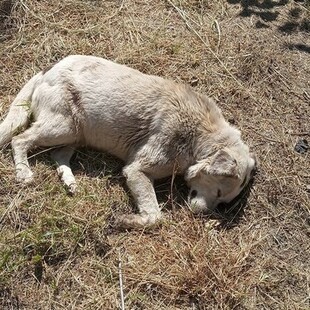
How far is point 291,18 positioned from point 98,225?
13.3 ft

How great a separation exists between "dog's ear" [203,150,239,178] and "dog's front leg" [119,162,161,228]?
0.57 metres

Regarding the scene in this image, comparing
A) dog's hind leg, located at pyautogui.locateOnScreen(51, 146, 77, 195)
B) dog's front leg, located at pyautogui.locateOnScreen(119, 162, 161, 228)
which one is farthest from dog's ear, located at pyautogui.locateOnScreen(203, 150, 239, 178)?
dog's hind leg, located at pyautogui.locateOnScreen(51, 146, 77, 195)

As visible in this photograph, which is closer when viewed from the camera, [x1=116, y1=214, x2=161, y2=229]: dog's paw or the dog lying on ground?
[x1=116, y1=214, x2=161, y2=229]: dog's paw

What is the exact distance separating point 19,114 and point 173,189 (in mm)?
1625

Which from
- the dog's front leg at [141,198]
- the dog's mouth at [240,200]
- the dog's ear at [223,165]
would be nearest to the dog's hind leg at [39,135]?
the dog's front leg at [141,198]

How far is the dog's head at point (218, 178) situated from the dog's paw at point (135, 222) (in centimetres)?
41

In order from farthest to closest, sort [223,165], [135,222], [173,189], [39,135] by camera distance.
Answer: [173,189] < [39,135] < [223,165] < [135,222]

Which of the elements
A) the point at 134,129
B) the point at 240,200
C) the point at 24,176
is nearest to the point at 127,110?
the point at 134,129

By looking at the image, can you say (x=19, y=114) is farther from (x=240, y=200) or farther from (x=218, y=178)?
(x=240, y=200)

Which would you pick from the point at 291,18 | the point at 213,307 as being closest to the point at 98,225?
the point at 213,307

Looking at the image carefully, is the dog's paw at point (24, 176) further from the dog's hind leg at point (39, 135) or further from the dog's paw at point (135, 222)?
the dog's paw at point (135, 222)

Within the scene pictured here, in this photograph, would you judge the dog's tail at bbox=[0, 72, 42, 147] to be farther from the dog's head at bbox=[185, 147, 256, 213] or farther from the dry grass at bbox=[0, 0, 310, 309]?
the dog's head at bbox=[185, 147, 256, 213]

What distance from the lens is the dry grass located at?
4434 millimetres

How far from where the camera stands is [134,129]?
205 inches
